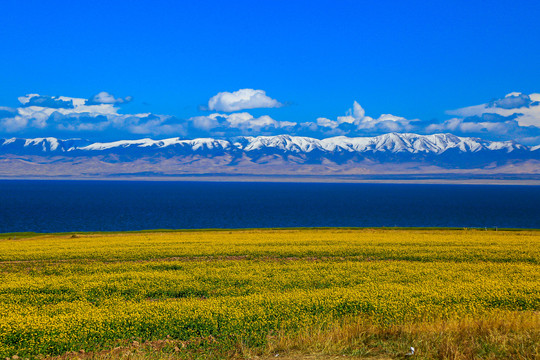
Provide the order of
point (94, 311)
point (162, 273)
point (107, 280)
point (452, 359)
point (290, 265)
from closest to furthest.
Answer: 1. point (452, 359)
2. point (94, 311)
3. point (107, 280)
4. point (162, 273)
5. point (290, 265)

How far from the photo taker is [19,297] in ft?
69.6

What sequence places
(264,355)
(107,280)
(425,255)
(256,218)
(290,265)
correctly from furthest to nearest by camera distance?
(256,218), (425,255), (290,265), (107,280), (264,355)

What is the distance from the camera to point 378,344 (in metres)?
14.2

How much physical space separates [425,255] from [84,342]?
87.9 ft

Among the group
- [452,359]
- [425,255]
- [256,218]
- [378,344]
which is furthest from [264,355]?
[256,218]

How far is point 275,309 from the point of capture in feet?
58.2

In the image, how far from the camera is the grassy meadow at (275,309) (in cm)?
1411

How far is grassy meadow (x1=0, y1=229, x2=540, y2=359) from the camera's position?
1411cm

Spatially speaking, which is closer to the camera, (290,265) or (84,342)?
(84,342)

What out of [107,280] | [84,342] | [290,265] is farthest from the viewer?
[290,265]

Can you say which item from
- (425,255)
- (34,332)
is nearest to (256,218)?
(425,255)

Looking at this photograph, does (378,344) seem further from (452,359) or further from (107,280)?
(107,280)

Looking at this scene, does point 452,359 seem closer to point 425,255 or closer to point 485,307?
point 485,307

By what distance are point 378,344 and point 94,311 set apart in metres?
11.8
